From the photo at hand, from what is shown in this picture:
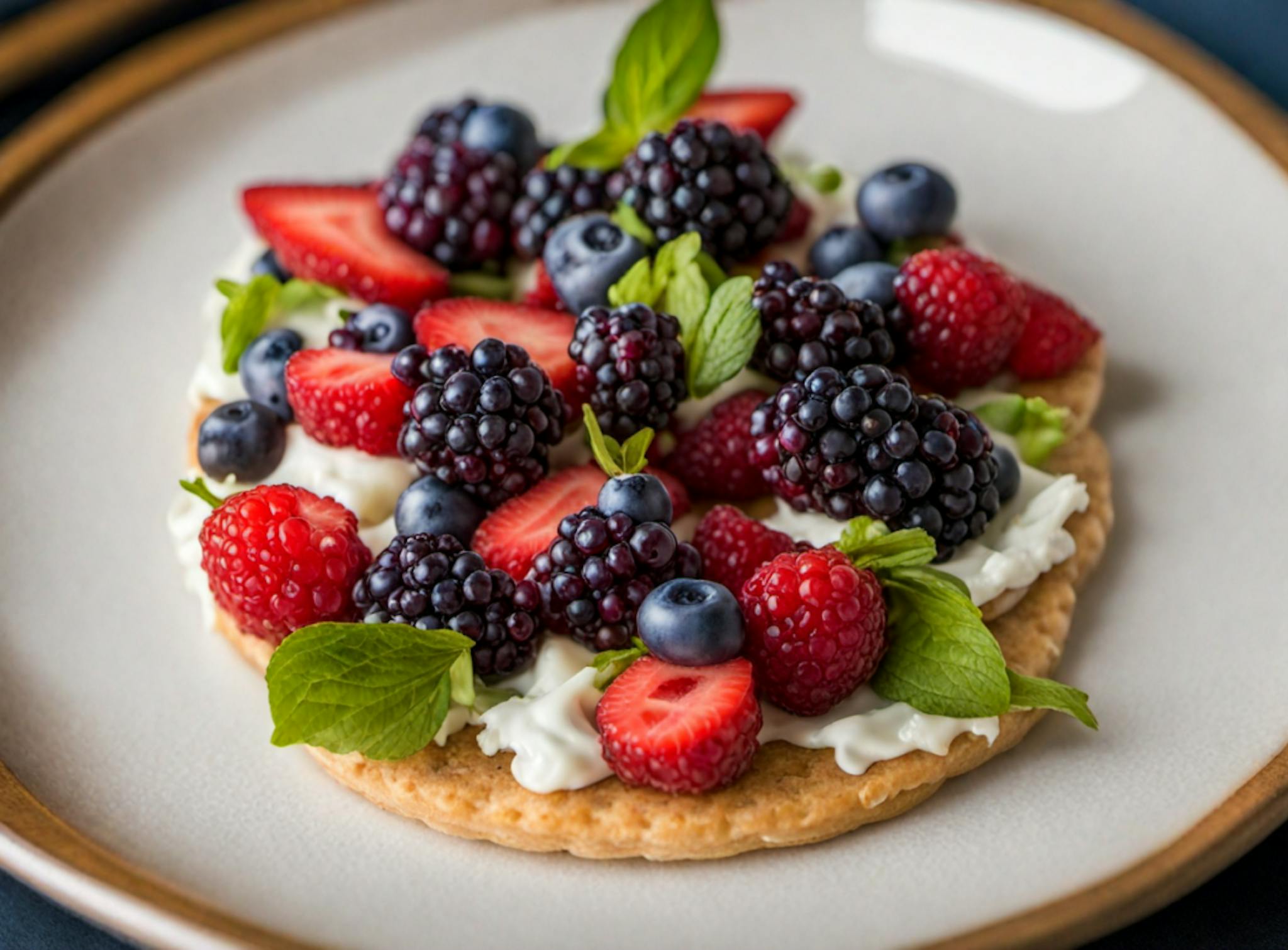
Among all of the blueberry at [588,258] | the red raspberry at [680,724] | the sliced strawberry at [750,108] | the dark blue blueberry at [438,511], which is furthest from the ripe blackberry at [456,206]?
the red raspberry at [680,724]

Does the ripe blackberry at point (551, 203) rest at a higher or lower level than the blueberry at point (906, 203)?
higher

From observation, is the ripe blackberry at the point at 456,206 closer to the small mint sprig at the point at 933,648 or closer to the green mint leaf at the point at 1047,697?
the small mint sprig at the point at 933,648

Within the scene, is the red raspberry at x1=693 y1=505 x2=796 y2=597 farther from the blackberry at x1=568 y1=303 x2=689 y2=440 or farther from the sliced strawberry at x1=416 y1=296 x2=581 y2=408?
the sliced strawberry at x1=416 y1=296 x2=581 y2=408

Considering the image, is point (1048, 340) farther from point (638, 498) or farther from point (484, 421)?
point (484, 421)

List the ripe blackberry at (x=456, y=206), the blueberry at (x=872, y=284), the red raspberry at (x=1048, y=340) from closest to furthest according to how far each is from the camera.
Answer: the blueberry at (x=872, y=284), the red raspberry at (x=1048, y=340), the ripe blackberry at (x=456, y=206)

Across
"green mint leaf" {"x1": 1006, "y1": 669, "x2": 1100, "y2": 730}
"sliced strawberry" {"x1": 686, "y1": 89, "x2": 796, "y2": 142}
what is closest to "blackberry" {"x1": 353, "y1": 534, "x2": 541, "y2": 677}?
"green mint leaf" {"x1": 1006, "y1": 669, "x2": 1100, "y2": 730}
